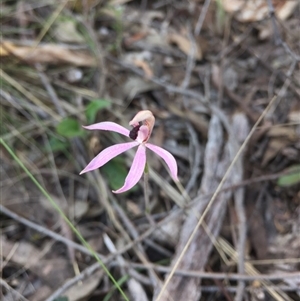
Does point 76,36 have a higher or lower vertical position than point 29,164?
higher

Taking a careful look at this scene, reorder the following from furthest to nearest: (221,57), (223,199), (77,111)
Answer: (221,57) < (77,111) < (223,199)

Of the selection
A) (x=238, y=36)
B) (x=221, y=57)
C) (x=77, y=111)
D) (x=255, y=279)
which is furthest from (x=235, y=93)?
(x=255, y=279)

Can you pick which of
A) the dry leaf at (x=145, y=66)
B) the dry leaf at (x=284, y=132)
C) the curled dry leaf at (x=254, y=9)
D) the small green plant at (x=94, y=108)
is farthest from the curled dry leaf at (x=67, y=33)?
the dry leaf at (x=284, y=132)

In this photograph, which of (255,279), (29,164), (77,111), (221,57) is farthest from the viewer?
(221,57)

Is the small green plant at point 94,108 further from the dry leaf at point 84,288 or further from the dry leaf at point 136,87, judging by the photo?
the dry leaf at point 84,288

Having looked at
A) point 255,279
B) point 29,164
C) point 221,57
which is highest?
point 221,57

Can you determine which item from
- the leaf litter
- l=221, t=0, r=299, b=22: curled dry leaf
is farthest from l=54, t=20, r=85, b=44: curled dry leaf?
l=221, t=0, r=299, b=22: curled dry leaf

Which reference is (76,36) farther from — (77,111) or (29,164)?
(29,164)
